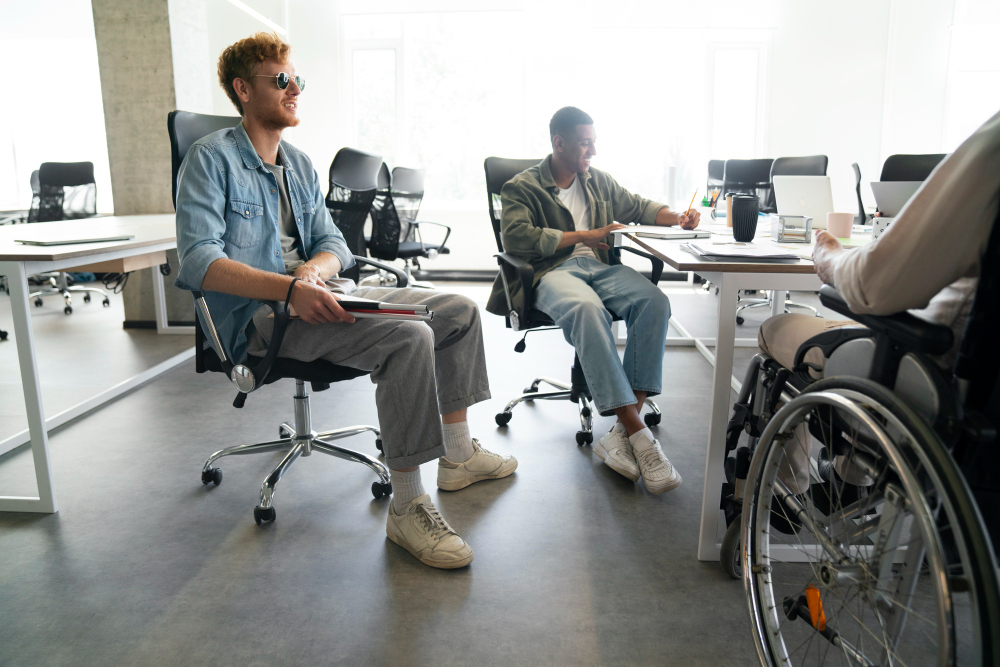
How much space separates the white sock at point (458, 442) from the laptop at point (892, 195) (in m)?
1.29

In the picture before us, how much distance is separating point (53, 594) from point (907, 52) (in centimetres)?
751

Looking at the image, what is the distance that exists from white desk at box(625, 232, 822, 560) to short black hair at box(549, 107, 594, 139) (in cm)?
92

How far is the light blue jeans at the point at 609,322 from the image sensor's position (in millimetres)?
1990

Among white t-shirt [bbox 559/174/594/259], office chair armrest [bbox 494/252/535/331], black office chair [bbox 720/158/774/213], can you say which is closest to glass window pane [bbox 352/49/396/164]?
black office chair [bbox 720/158/774/213]

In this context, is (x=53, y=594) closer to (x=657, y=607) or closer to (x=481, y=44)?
Result: (x=657, y=607)

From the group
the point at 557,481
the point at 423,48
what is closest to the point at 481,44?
the point at 423,48

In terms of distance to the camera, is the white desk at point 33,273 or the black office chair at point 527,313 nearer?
the white desk at point 33,273

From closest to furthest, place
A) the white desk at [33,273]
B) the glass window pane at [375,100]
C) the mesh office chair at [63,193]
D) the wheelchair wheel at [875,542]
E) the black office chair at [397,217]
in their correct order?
the wheelchair wheel at [875,542] → the white desk at [33,273] → the black office chair at [397,217] → the mesh office chair at [63,193] → the glass window pane at [375,100]

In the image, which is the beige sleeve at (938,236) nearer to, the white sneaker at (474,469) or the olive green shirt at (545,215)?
the white sneaker at (474,469)

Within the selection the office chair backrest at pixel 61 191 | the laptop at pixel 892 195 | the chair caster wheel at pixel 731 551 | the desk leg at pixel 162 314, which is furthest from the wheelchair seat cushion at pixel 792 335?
the office chair backrest at pixel 61 191

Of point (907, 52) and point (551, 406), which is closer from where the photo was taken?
point (551, 406)

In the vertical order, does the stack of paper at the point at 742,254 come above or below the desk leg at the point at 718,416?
above

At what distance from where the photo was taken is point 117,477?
213 centimetres

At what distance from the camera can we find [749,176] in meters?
4.66
